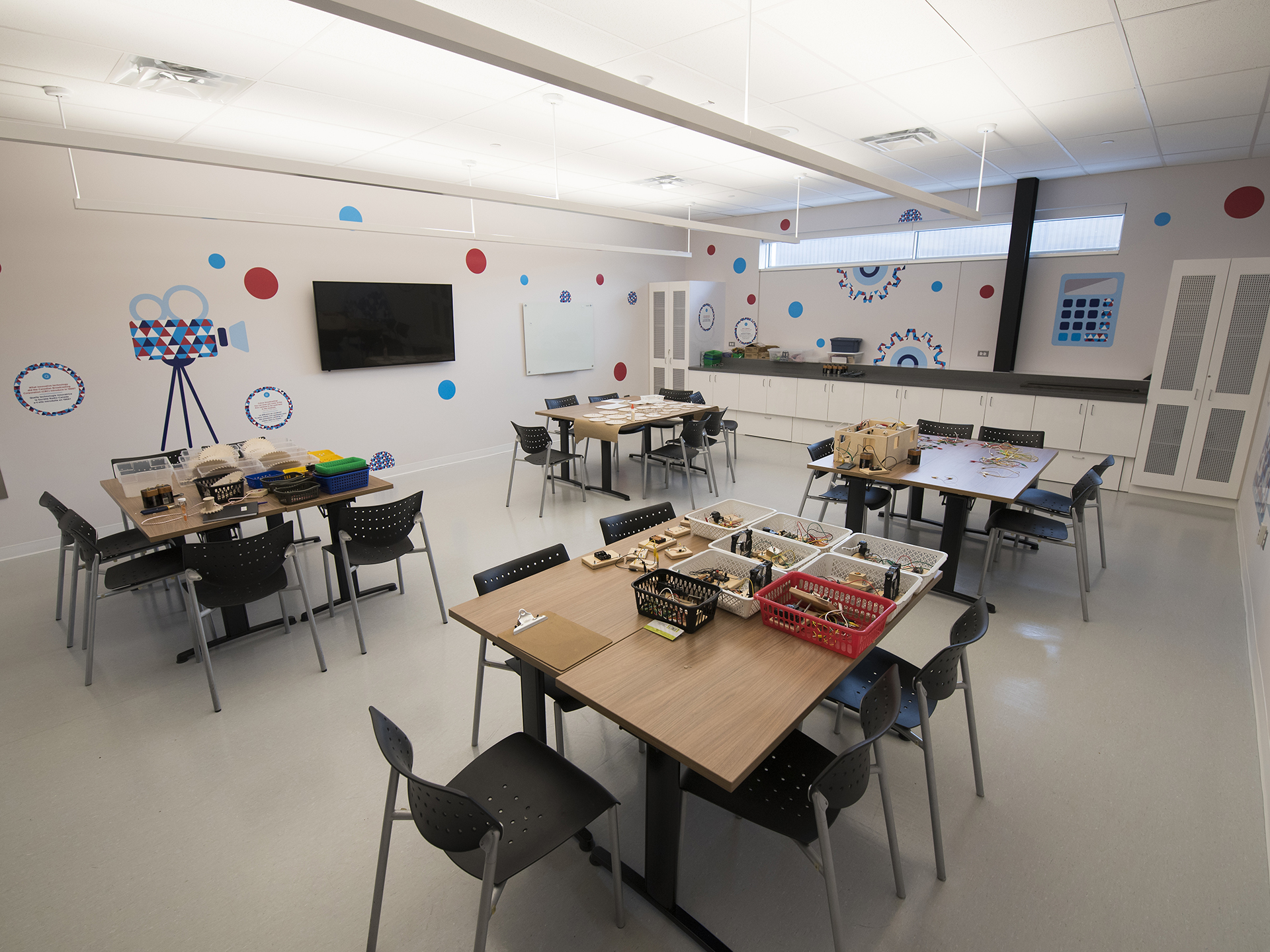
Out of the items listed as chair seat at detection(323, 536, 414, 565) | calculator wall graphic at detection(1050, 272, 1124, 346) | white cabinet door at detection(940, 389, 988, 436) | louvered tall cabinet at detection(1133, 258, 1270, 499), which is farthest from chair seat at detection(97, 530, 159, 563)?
calculator wall graphic at detection(1050, 272, 1124, 346)

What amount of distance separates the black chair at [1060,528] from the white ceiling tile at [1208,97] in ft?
7.71

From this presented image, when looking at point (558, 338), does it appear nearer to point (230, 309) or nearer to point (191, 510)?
point (230, 309)

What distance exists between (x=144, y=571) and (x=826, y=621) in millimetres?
3512

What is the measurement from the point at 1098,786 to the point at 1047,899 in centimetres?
69

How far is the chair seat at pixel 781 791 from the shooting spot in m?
1.63

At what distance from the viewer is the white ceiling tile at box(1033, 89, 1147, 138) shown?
3.84 m

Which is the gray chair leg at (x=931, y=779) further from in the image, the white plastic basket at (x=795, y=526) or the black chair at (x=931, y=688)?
the white plastic basket at (x=795, y=526)

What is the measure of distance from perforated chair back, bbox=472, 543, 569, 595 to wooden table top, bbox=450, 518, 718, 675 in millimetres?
73

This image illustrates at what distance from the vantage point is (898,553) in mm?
2500

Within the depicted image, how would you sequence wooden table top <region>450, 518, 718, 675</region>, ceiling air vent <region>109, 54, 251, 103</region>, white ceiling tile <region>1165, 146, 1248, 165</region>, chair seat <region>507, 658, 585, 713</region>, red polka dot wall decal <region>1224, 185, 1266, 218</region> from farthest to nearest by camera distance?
red polka dot wall decal <region>1224, 185, 1266, 218</region> < white ceiling tile <region>1165, 146, 1248, 165</region> < ceiling air vent <region>109, 54, 251, 103</region> < chair seat <region>507, 658, 585, 713</region> < wooden table top <region>450, 518, 718, 675</region>

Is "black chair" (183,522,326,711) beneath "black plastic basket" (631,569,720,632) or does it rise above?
beneath

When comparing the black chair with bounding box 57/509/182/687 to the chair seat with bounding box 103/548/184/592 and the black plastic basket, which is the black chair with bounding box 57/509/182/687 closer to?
the chair seat with bounding box 103/548/184/592

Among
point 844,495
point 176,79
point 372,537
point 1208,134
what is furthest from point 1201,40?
point 176,79

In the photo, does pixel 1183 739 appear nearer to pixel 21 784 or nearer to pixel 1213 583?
pixel 1213 583
